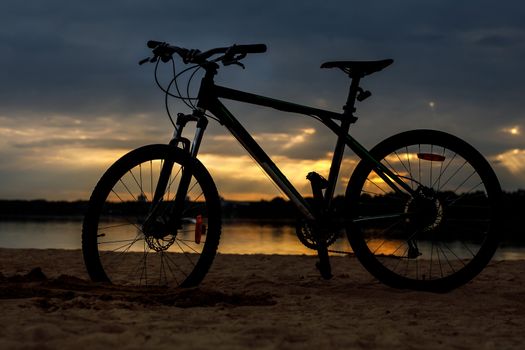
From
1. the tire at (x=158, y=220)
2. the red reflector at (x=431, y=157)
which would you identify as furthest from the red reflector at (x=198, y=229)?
the red reflector at (x=431, y=157)

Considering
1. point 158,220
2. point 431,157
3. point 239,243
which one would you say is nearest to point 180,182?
point 158,220

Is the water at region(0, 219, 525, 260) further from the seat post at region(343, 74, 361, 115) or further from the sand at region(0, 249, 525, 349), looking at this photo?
the seat post at region(343, 74, 361, 115)

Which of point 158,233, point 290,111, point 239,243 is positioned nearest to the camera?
point 158,233

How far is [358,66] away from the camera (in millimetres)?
4492

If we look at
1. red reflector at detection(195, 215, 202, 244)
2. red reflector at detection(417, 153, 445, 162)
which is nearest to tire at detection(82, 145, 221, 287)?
red reflector at detection(195, 215, 202, 244)

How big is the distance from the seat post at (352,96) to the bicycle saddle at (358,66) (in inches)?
1.2

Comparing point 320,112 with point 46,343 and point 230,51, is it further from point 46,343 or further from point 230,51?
point 46,343

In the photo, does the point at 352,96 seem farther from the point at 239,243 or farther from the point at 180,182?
the point at 239,243

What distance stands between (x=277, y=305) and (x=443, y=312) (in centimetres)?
108

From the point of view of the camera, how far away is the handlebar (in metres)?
4.16

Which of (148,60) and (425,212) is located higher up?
(148,60)

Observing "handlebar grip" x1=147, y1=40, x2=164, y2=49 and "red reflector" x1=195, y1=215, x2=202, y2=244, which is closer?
"red reflector" x1=195, y1=215, x2=202, y2=244

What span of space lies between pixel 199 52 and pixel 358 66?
1.23m

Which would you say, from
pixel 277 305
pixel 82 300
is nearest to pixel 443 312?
pixel 277 305
